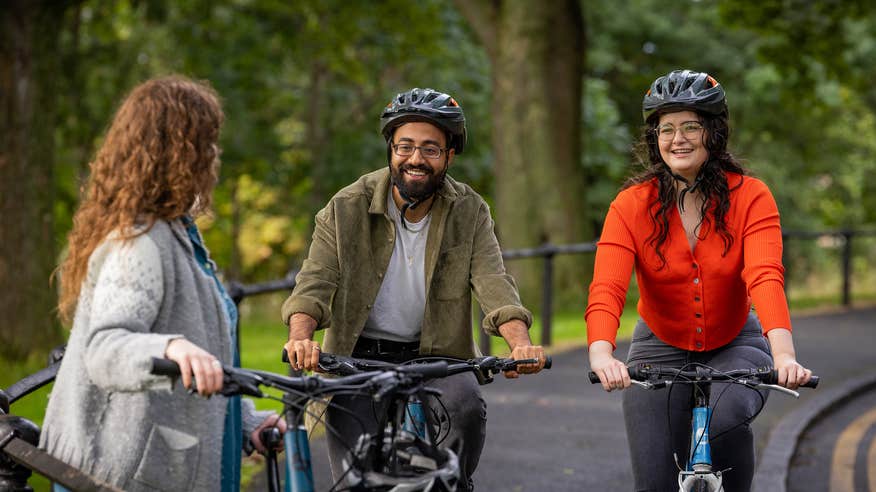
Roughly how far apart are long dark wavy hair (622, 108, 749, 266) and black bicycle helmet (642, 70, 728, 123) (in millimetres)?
37

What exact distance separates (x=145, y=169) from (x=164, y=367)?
1.66 feet

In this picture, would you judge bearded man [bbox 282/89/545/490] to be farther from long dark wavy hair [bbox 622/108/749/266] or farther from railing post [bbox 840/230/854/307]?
railing post [bbox 840/230/854/307]

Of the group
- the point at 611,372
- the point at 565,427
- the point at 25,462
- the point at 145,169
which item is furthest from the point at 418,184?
the point at 565,427

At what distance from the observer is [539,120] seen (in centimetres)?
1703

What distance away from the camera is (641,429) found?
4.11 metres

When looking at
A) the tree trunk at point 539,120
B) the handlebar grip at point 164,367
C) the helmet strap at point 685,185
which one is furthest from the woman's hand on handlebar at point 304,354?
the tree trunk at point 539,120

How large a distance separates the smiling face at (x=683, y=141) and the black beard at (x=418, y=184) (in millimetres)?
741

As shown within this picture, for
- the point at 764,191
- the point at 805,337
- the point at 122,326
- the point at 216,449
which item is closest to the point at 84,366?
the point at 122,326

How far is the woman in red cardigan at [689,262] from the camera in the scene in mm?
4055

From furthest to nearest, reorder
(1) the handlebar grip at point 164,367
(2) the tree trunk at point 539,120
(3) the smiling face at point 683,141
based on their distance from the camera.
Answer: (2) the tree trunk at point 539,120, (3) the smiling face at point 683,141, (1) the handlebar grip at point 164,367

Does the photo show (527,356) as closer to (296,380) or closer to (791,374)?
(791,374)

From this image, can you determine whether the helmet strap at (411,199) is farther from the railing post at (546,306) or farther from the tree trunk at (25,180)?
the railing post at (546,306)

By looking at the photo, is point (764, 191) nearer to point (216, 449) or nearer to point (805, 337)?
point (216, 449)

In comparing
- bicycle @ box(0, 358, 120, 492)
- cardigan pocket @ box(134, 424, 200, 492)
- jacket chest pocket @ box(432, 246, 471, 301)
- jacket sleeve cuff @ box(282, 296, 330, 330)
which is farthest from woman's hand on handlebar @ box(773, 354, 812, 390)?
bicycle @ box(0, 358, 120, 492)
